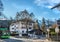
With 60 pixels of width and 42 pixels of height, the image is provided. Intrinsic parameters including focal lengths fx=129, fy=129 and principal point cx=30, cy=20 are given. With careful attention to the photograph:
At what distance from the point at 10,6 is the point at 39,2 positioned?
0.36 metres

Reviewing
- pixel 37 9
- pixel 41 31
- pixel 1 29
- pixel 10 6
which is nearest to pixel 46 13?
pixel 37 9

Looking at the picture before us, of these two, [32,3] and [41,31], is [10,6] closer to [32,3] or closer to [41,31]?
[32,3]

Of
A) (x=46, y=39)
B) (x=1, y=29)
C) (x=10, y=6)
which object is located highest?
(x=10, y=6)

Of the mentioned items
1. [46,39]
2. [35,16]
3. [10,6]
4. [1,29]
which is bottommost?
[46,39]

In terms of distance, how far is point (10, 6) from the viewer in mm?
1589

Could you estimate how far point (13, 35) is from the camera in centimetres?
155

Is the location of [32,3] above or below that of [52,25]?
above

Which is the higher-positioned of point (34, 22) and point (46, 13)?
point (46, 13)

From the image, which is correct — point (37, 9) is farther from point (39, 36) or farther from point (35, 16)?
point (39, 36)

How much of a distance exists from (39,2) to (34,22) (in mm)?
257

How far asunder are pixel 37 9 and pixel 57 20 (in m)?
0.28

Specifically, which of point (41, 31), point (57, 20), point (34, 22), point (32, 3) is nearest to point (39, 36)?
point (41, 31)

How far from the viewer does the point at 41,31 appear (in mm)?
1575

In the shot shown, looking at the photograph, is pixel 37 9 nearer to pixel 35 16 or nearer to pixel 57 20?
pixel 35 16
